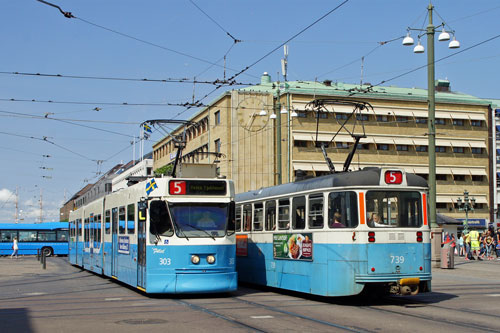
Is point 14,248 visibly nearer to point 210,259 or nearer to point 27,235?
point 27,235

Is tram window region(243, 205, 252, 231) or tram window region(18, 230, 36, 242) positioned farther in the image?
tram window region(18, 230, 36, 242)

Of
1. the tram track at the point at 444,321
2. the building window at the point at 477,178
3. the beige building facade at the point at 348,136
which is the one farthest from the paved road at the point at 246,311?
the building window at the point at 477,178

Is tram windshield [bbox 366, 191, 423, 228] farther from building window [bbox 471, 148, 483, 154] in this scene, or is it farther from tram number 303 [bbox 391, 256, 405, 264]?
building window [bbox 471, 148, 483, 154]

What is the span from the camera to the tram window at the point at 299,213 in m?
15.8

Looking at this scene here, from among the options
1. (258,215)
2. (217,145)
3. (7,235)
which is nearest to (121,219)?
(258,215)

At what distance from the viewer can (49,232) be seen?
181ft

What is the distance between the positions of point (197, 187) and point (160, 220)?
1125 mm

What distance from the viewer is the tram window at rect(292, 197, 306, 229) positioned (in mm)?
15847

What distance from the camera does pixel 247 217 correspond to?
19781 millimetres

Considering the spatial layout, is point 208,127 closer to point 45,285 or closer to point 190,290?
point 45,285

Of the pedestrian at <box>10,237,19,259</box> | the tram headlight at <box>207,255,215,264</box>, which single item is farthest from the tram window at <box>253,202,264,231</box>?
the pedestrian at <box>10,237,19,259</box>

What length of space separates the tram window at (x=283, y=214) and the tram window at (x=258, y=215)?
4.37ft

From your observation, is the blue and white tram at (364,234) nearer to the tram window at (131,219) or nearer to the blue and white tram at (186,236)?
the blue and white tram at (186,236)

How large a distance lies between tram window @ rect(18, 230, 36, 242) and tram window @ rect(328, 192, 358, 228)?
4448 centimetres
